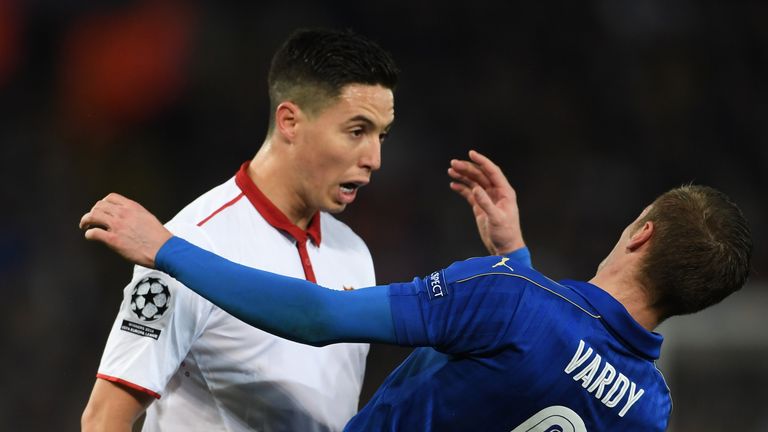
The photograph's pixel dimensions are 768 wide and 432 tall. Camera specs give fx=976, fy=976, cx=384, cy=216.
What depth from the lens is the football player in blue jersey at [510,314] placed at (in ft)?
7.54

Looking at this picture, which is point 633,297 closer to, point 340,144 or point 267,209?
point 340,144

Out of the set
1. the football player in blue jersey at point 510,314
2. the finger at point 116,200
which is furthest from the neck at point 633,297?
the finger at point 116,200

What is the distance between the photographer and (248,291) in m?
2.29

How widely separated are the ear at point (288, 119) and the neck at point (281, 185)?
0.06 meters

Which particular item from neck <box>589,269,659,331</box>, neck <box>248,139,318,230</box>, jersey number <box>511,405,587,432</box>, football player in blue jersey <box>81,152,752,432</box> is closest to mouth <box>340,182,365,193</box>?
neck <box>248,139,318,230</box>

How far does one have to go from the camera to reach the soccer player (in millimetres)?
2570

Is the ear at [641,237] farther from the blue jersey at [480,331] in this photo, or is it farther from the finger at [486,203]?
the finger at [486,203]

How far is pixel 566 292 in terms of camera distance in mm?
2428

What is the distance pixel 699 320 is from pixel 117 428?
14.5 feet

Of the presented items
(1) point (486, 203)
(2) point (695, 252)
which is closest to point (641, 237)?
(2) point (695, 252)

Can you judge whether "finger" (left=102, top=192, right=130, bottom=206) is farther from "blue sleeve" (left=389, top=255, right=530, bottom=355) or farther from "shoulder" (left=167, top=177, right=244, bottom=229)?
"blue sleeve" (left=389, top=255, right=530, bottom=355)

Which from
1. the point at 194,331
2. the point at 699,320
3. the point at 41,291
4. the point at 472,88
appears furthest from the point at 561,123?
the point at 194,331

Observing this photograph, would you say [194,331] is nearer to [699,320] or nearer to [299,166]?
[299,166]

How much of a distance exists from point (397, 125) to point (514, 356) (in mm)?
5797
